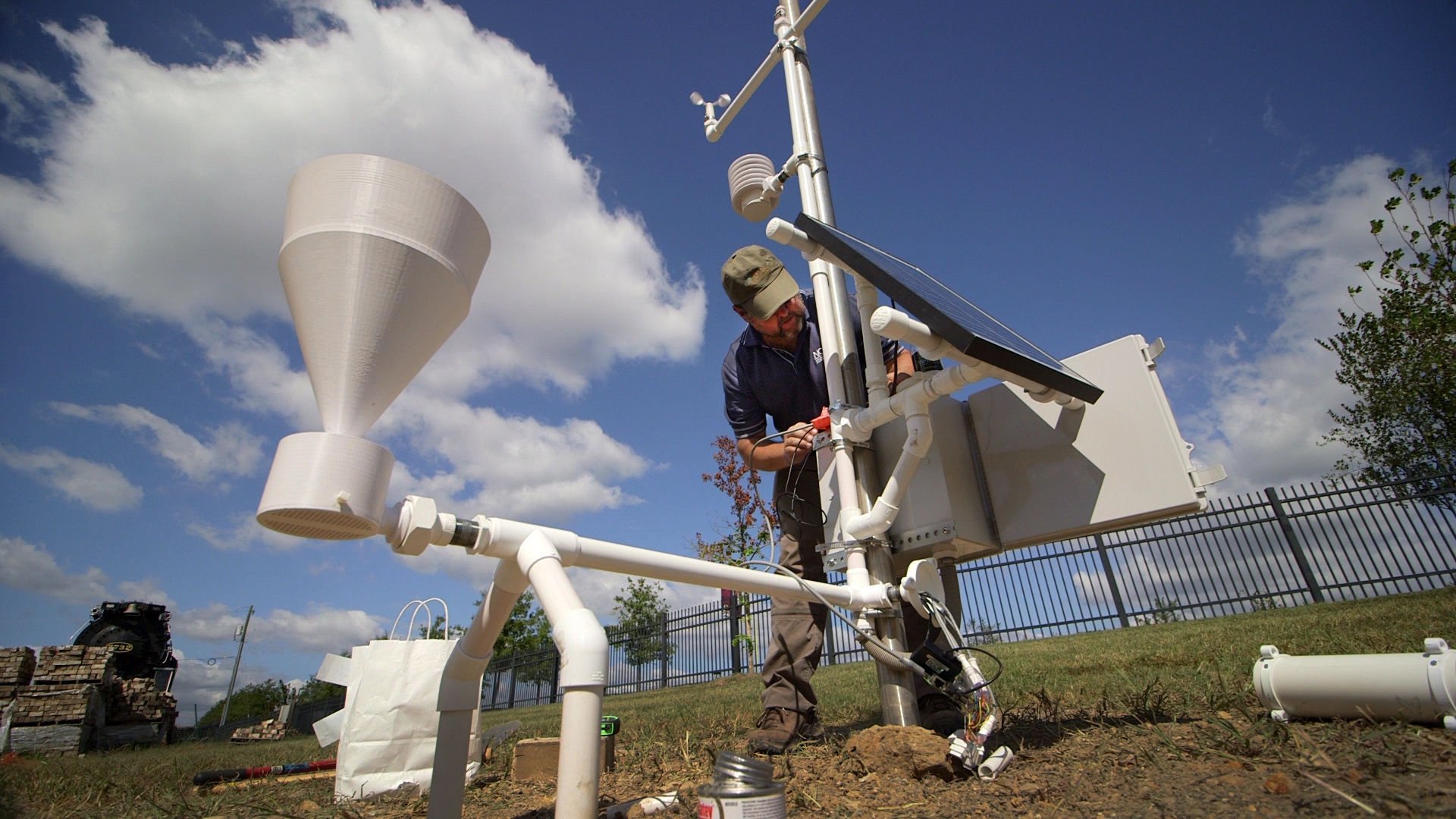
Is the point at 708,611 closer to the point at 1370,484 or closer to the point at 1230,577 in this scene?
the point at 1230,577

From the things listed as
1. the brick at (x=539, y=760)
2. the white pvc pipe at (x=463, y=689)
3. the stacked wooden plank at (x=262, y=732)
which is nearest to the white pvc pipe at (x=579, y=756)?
Result: the white pvc pipe at (x=463, y=689)

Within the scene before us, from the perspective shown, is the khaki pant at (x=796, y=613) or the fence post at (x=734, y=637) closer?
the khaki pant at (x=796, y=613)

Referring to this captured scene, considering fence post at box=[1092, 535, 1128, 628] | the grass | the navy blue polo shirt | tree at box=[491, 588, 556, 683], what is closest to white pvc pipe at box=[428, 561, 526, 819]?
the grass

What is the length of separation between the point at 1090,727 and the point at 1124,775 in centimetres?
65

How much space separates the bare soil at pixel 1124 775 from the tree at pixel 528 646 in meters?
18.3

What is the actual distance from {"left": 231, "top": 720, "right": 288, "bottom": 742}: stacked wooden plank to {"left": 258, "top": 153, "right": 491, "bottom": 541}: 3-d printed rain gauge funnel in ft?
52.2

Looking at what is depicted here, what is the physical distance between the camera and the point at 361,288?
1.37 meters

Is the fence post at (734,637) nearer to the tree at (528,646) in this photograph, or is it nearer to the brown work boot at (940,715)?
the tree at (528,646)

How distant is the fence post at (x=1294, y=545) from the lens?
9.99 meters

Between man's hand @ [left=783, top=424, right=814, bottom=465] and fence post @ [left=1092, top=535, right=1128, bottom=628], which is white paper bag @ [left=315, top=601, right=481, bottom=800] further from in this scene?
fence post @ [left=1092, top=535, right=1128, bottom=628]

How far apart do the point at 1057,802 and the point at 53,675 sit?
15.4m

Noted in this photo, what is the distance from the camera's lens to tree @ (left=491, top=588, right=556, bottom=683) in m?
19.5

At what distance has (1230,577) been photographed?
10680 millimetres

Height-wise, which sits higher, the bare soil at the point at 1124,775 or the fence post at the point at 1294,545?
the fence post at the point at 1294,545
